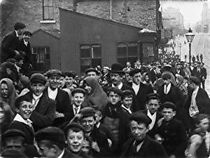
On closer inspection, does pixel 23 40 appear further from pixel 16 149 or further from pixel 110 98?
pixel 16 149

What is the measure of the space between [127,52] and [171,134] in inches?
721

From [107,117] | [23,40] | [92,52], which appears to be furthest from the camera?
[92,52]

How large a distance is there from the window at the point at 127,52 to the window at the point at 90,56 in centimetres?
116

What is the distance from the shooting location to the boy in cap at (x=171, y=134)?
18.1ft

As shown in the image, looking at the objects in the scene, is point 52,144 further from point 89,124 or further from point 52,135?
point 89,124

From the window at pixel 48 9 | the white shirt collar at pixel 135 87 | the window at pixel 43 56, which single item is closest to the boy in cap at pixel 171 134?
the white shirt collar at pixel 135 87

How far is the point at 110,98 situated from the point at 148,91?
1.78 m

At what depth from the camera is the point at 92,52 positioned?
79.8 feet

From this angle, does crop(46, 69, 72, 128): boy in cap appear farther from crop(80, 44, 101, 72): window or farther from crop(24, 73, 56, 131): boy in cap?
crop(80, 44, 101, 72): window

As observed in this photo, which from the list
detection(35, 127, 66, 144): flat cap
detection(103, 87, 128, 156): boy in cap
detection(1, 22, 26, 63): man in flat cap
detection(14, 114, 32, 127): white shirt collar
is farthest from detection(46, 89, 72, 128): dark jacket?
detection(1, 22, 26, 63): man in flat cap

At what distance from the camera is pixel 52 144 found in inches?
165

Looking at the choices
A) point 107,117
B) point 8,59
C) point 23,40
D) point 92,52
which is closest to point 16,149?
point 107,117

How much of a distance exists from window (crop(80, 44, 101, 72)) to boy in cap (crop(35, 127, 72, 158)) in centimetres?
1991

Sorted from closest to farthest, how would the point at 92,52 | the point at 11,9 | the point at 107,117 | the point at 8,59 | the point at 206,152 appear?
the point at 206,152, the point at 107,117, the point at 8,59, the point at 92,52, the point at 11,9
